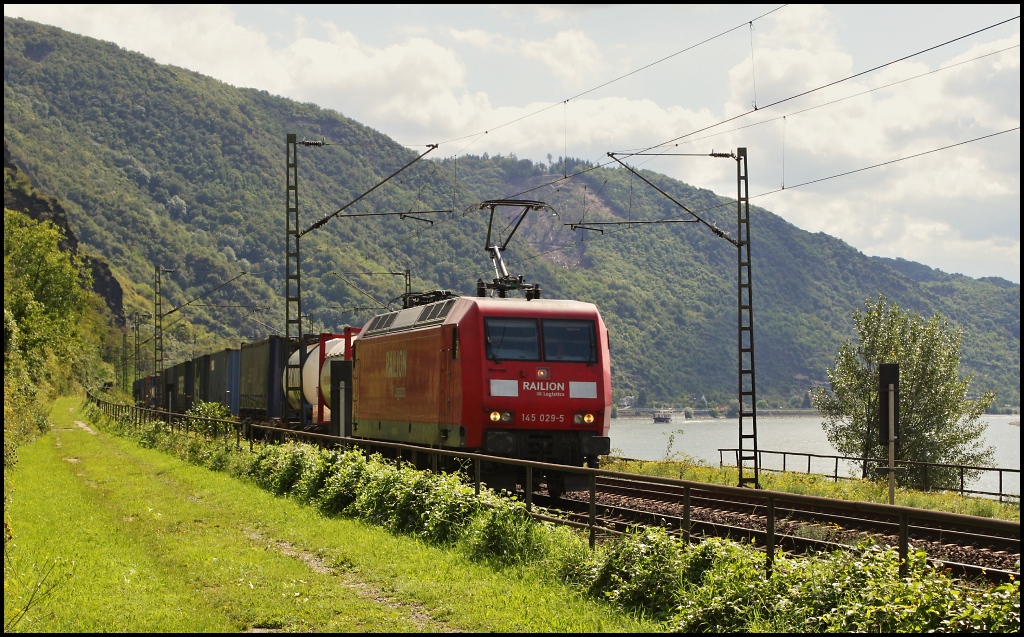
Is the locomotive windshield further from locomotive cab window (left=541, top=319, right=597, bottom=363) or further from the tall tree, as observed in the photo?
the tall tree

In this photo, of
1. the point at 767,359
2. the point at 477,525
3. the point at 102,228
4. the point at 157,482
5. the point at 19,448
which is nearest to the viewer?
the point at 477,525

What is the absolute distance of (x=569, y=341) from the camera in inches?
791

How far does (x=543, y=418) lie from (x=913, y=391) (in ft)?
128

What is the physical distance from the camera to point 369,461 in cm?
1770

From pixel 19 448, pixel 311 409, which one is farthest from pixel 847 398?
pixel 19 448

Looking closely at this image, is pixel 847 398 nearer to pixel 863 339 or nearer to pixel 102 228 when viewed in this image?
pixel 863 339

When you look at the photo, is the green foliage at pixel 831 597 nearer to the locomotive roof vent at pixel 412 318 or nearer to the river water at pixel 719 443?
the locomotive roof vent at pixel 412 318

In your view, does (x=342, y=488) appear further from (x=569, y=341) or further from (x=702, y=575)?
(x=702, y=575)

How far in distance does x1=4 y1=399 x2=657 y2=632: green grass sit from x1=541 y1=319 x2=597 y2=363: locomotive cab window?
5450 millimetres

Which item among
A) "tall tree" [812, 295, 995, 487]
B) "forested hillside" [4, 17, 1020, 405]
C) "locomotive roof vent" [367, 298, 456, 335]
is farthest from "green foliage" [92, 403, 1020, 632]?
"forested hillside" [4, 17, 1020, 405]

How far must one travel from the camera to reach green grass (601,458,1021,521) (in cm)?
2394

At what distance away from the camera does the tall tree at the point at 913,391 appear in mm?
52594

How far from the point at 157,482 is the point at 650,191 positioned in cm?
17351

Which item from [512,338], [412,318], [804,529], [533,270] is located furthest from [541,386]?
[533,270]
